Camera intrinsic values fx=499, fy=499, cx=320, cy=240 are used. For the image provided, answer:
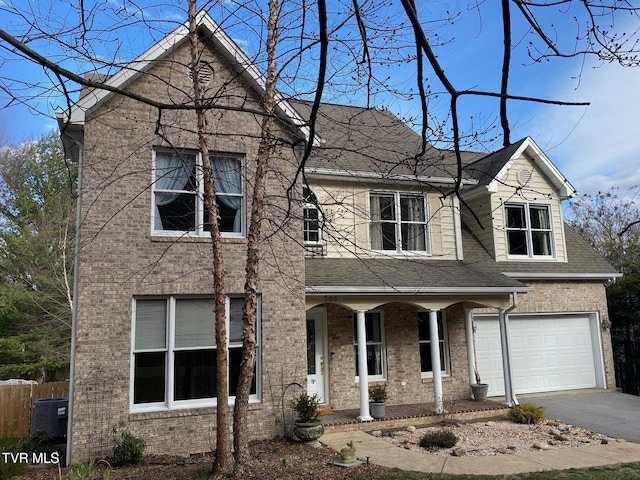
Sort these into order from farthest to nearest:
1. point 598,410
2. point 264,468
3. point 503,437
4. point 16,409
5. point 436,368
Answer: point 16,409
point 598,410
point 436,368
point 503,437
point 264,468

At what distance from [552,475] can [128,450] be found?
260 inches

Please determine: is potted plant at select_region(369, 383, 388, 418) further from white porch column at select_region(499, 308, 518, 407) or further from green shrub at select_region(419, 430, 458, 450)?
white porch column at select_region(499, 308, 518, 407)

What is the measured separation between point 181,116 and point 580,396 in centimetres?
1260

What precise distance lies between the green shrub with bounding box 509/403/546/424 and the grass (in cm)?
343

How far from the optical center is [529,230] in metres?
14.7

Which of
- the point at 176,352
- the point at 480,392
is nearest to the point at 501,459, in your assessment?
the point at 480,392

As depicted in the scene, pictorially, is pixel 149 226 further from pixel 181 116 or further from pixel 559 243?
pixel 559 243

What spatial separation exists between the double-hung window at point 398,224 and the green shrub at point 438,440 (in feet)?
17.3

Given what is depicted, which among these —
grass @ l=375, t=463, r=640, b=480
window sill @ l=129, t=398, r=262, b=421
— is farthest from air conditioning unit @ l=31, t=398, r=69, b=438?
grass @ l=375, t=463, r=640, b=480

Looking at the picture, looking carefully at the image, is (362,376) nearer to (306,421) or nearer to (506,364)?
(306,421)

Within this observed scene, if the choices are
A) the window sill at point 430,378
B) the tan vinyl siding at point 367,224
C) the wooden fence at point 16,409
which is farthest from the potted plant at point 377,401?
the wooden fence at point 16,409

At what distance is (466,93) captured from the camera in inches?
112

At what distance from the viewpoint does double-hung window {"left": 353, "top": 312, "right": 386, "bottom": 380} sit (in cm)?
1267

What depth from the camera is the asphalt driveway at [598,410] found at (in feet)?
34.5
